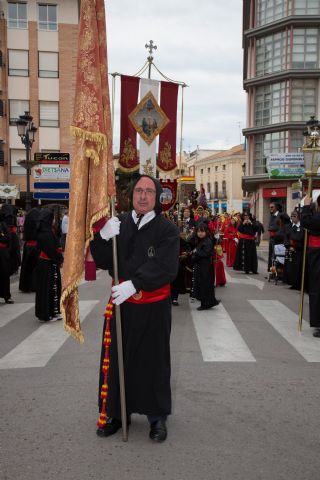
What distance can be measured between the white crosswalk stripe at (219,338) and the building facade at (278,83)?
24.7m

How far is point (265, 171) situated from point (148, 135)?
964 inches

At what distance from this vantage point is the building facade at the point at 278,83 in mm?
32406

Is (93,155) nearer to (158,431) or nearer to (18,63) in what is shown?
(158,431)

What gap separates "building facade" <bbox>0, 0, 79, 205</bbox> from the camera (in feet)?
105

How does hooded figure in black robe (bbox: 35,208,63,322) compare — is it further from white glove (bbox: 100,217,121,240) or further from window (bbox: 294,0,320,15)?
window (bbox: 294,0,320,15)

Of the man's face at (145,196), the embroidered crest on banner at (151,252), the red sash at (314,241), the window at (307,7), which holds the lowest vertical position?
the red sash at (314,241)

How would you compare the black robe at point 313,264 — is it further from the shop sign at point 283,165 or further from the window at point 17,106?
the window at point 17,106

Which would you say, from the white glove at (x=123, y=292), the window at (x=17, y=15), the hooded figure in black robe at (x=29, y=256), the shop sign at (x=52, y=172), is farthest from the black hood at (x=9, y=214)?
the window at (x=17, y=15)

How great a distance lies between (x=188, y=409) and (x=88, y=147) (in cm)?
237

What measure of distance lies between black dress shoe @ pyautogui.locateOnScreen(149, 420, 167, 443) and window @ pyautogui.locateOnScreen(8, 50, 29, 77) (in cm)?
3269

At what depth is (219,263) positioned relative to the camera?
11.6 m

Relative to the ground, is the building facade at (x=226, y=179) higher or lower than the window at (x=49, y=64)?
lower

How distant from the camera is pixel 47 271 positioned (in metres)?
7.76

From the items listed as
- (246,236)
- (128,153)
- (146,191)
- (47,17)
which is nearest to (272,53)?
(47,17)
